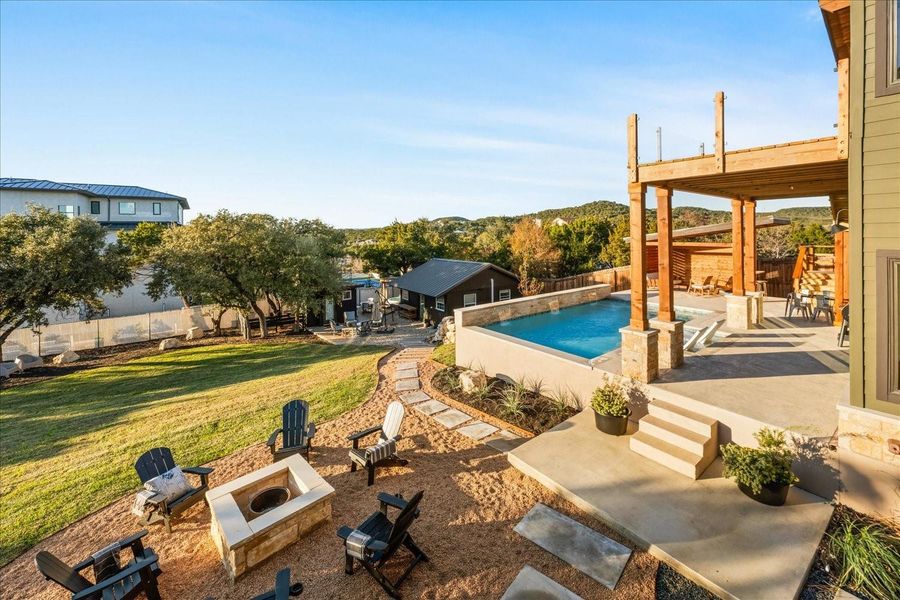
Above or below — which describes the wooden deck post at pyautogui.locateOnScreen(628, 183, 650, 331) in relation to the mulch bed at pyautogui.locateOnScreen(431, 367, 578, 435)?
above

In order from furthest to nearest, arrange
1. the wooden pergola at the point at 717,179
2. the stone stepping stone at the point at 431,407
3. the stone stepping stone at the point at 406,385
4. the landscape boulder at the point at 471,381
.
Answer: the stone stepping stone at the point at 406,385 → the landscape boulder at the point at 471,381 → the stone stepping stone at the point at 431,407 → the wooden pergola at the point at 717,179

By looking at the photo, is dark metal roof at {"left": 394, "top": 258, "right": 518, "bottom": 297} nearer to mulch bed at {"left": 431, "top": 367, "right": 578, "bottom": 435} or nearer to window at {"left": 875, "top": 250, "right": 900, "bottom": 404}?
mulch bed at {"left": 431, "top": 367, "right": 578, "bottom": 435}

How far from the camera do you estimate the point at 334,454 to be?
6.41 metres

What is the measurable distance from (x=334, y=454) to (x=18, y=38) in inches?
510

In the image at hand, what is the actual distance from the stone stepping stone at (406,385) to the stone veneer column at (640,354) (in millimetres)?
4895

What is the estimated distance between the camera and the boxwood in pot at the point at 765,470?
4469 millimetres

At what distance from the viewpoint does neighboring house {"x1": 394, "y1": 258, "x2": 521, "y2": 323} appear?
Result: 64.4 ft

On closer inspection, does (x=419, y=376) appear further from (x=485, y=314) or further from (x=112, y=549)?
(x=112, y=549)

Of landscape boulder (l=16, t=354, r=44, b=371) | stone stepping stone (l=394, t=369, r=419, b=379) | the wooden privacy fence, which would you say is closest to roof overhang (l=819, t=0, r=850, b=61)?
stone stepping stone (l=394, t=369, r=419, b=379)

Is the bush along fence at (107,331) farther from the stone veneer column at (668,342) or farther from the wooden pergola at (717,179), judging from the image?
the stone veneer column at (668,342)

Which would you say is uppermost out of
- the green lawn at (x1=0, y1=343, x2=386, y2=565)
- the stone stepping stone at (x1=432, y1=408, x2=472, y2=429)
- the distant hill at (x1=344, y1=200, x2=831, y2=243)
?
the distant hill at (x1=344, y1=200, x2=831, y2=243)

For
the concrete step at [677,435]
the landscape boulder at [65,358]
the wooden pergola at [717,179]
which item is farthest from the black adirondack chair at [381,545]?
the landscape boulder at [65,358]

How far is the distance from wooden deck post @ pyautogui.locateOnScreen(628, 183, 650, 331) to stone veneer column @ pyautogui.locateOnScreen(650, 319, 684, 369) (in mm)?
472

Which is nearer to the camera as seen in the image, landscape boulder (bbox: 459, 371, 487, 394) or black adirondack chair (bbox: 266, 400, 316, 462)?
black adirondack chair (bbox: 266, 400, 316, 462)
